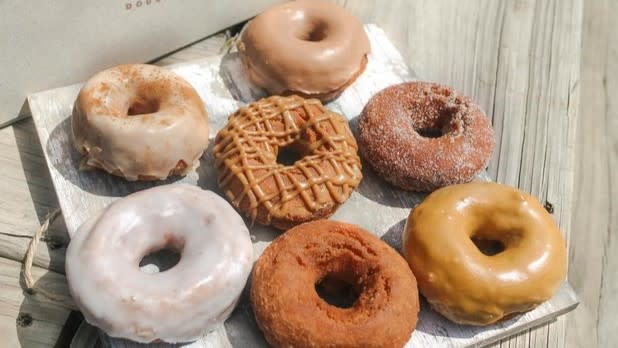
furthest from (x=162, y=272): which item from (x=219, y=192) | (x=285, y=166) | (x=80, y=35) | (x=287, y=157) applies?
(x=80, y=35)

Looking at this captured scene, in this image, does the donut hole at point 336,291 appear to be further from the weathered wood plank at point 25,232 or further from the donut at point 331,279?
the weathered wood plank at point 25,232

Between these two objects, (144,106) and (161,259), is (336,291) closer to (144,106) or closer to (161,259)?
(161,259)

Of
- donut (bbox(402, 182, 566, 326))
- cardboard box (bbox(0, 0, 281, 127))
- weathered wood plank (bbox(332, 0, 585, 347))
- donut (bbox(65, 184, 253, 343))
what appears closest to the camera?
donut (bbox(65, 184, 253, 343))

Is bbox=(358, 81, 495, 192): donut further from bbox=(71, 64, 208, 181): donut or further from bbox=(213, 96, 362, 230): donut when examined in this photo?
bbox=(71, 64, 208, 181): donut

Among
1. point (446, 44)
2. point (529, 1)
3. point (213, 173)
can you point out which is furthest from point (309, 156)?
point (529, 1)

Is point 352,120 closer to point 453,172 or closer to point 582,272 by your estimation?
point 453,172

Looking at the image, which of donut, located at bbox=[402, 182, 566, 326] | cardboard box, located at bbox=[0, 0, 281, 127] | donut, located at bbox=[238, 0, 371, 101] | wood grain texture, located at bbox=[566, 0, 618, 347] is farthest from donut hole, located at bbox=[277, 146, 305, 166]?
wood grain texture, located at bbox=[566, 0, 618, 347]
